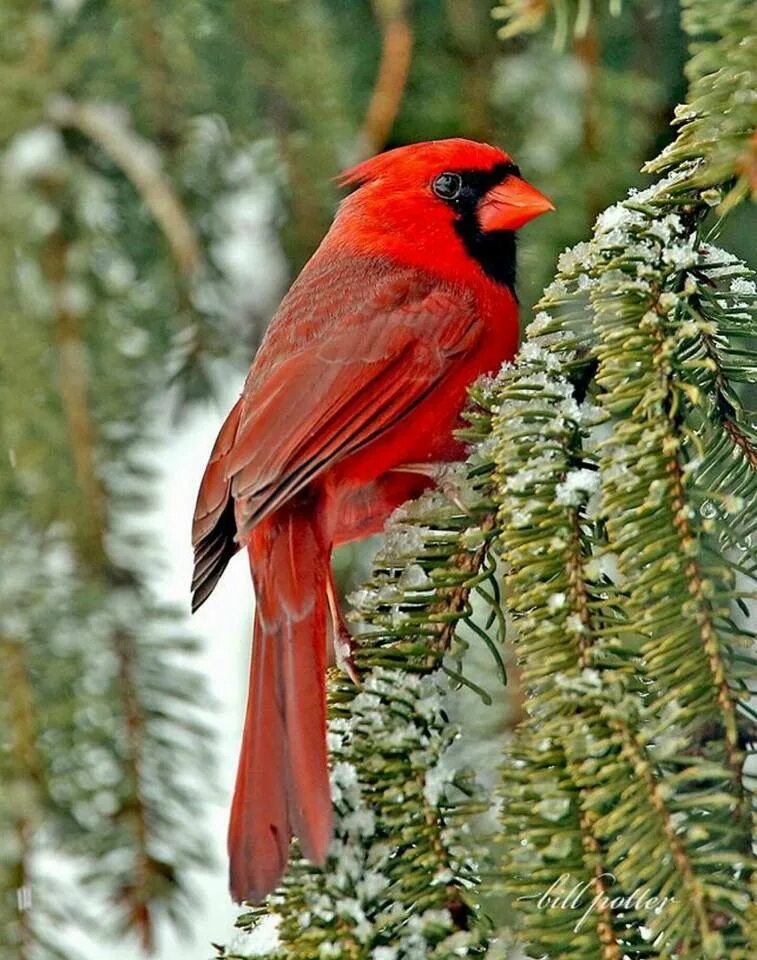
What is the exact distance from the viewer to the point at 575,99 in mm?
2713

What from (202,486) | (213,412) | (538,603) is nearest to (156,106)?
(213,412)

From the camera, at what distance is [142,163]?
2771 millimetres

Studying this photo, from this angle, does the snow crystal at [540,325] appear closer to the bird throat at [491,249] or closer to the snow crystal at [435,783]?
the snow crystal at [435,783]

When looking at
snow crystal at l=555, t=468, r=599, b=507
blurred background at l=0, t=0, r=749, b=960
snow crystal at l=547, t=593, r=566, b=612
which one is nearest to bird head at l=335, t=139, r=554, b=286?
blurred background at l=0, t=0, r=749, b=960

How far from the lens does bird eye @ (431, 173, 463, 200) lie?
8.89 feet

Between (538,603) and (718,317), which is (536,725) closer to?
(538,603)

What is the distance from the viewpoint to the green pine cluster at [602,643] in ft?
4.16

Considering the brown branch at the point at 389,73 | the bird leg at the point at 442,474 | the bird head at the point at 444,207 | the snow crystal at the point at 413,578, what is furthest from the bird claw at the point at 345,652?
the brown branch at the point at 389,73

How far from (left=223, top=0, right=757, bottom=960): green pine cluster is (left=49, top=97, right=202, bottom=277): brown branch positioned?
4.07 feet

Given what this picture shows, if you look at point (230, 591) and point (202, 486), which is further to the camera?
point (230, 591)

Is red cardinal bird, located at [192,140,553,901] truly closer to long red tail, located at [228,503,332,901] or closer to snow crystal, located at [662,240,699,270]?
long red tail, located at [228,503,332,901]

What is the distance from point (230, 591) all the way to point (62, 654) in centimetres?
72

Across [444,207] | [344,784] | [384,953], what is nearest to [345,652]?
[344,784]

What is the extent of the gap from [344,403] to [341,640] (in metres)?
0.43
